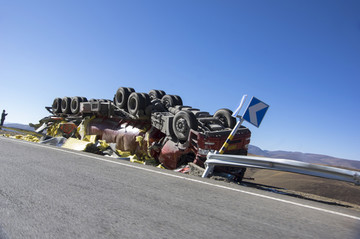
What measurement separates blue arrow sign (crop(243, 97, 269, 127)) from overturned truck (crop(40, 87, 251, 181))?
122cm

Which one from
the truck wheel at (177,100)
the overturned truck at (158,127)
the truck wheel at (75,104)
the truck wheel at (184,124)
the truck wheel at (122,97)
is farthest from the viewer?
the truck wheel at (75,104)

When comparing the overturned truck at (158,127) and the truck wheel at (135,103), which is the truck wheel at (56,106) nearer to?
the overturned truck at (158,127)

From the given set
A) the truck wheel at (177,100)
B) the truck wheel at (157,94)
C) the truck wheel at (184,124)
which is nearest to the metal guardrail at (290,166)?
the truck wheel at (184,124)

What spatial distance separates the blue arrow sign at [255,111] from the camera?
542 centimetres

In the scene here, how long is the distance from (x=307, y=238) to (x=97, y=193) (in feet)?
7.07

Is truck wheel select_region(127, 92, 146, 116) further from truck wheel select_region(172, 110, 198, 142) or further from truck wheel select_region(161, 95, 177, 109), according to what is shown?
truck wheel select_region(172, 110, 198, 142)

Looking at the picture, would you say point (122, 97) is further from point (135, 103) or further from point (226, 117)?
point (226, 117)

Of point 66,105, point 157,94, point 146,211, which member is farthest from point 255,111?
point 66,105

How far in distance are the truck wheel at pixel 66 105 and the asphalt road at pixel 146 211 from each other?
1020 centimetres

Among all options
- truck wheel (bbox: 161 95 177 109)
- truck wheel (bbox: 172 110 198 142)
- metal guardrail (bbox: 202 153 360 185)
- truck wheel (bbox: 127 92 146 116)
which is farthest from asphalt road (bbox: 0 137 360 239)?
truck wheel (bbox: 161 95 177 109)

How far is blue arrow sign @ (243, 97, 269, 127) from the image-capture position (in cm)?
542

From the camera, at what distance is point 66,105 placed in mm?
13156

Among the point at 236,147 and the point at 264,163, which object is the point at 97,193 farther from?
the point at 236,147

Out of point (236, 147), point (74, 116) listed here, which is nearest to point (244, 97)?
point (236, 147)
